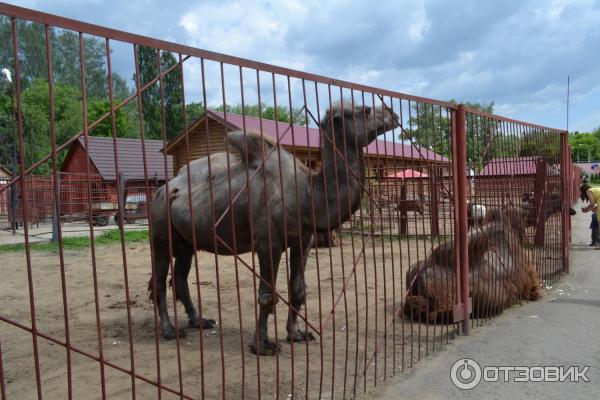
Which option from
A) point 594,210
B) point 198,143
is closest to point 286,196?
point 594,210

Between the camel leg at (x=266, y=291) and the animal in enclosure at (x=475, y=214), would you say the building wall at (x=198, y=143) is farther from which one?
the camel leg at (x=266, y=291)

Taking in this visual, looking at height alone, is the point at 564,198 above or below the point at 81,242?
above

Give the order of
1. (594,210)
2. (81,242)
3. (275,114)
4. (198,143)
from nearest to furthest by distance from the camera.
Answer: (275,114)
(594,210)
(81,242)
(198,143)

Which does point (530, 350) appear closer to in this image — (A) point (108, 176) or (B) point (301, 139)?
(A) point (108, 176)

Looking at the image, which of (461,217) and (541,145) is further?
(541,145)

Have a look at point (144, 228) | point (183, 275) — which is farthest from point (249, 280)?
point (144, 228)

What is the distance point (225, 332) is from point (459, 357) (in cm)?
245

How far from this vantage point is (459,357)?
14.9 ft

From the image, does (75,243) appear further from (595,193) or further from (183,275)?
(595,193)

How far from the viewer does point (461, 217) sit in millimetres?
5180

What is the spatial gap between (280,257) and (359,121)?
1321mm

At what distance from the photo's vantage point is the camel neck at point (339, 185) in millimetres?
4051

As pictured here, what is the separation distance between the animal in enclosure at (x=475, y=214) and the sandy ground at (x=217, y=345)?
100 centimetres

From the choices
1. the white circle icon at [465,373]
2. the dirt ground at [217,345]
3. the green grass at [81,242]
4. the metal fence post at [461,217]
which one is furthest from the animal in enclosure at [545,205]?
the green grass at [81,242]
